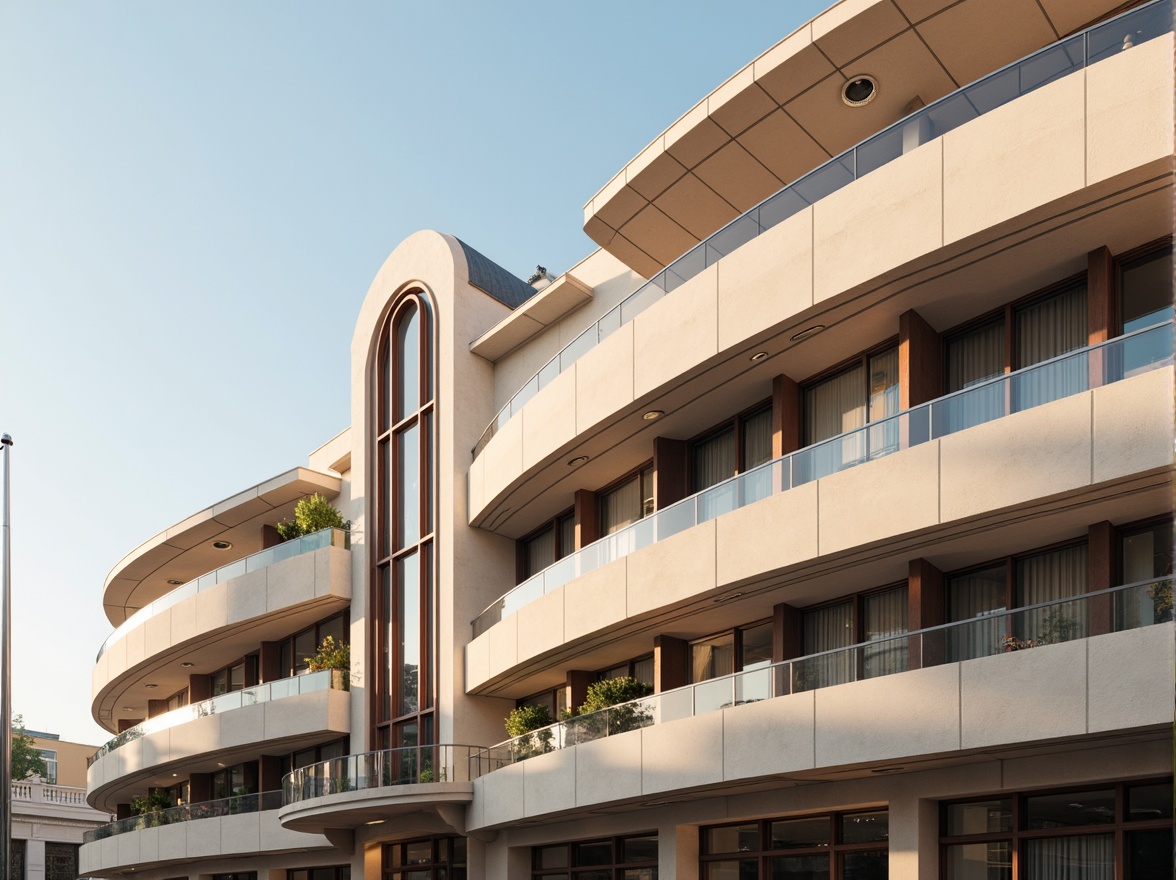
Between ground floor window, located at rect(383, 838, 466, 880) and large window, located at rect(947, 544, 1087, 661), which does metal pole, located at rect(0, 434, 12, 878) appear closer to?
ground floor window, located at rect(383, 838, 466, 880)

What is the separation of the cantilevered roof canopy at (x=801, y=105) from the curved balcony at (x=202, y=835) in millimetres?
19458

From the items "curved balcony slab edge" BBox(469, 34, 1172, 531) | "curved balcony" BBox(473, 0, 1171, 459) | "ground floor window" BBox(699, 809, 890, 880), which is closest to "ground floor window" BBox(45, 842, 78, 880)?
"curved balcony slab edge" BBox(469, 34, 1172, 531)

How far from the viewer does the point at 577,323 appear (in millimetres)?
31281

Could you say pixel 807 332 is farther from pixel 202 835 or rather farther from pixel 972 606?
pixel 202 835

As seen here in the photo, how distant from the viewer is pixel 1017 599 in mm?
19375

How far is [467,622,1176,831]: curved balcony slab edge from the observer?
50.8 feet

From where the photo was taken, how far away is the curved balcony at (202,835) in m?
36.7

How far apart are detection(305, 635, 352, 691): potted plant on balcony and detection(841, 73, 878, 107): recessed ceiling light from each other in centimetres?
2057

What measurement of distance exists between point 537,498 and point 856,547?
39.7 ft

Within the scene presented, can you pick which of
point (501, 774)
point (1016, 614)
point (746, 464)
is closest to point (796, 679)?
point (1016, 614)

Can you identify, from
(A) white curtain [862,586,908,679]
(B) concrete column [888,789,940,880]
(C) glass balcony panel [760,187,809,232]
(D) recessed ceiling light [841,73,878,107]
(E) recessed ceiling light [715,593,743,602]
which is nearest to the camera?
(B) concrete column [888,789,940,880]

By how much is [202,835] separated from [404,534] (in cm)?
1257

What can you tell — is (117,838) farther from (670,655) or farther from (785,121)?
(785,121)

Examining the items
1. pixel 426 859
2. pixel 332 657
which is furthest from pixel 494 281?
pixel 426 859
